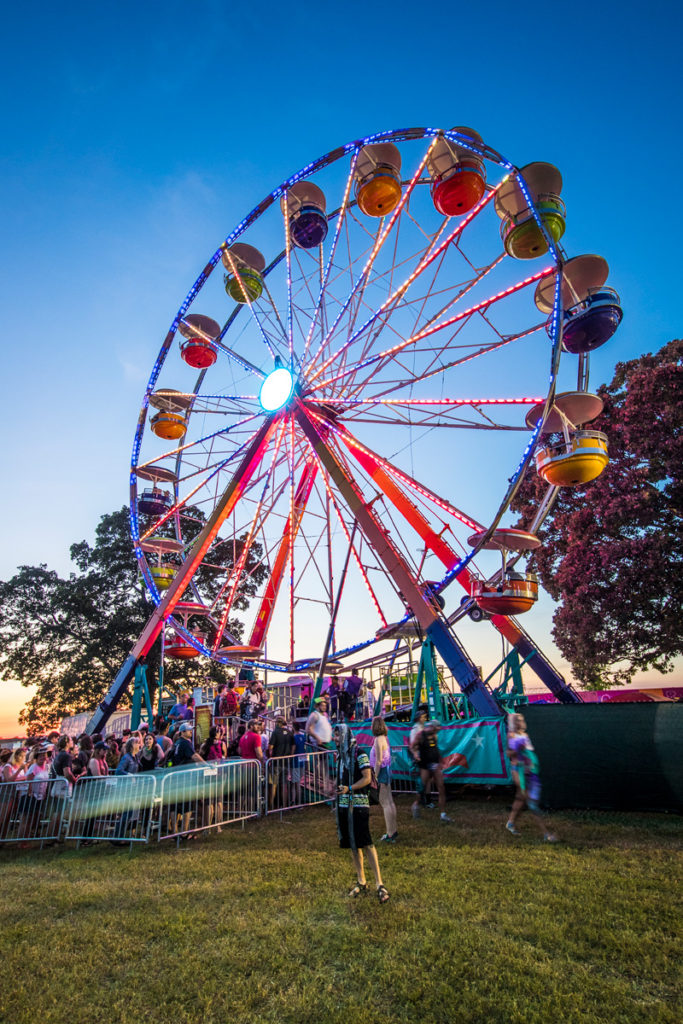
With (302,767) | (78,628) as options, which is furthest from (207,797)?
(78,628)

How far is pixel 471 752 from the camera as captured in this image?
32.4ft

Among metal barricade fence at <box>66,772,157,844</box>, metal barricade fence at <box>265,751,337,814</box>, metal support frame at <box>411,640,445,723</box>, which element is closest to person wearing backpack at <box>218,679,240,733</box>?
metal barricade fence at <box>265,751,337,814</box>

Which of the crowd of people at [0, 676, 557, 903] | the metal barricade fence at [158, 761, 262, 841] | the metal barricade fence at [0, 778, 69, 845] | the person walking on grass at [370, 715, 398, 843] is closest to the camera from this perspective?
the crowd of people at [0, 676, 557, 903]

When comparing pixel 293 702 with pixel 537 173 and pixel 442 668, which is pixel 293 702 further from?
pixel 537 173

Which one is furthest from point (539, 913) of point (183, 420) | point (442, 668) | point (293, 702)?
point (183, 420)

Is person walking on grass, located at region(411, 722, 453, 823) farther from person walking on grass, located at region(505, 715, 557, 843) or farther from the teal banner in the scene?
person walking on grass, located at region(505, 715, 557, 843)

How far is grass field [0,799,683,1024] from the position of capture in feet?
11.1

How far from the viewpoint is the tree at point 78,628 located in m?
27.6

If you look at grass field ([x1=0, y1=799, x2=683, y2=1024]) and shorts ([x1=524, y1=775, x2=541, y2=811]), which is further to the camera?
shorts ([x1=524, y1=775, x2=541, y2=811])

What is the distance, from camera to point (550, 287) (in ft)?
39.9

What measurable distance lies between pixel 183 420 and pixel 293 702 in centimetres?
901

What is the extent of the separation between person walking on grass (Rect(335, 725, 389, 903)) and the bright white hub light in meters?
10.8

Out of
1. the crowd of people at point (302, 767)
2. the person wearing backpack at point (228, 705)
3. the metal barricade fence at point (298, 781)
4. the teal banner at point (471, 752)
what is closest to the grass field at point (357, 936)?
the crowd of people at point (302, 767)

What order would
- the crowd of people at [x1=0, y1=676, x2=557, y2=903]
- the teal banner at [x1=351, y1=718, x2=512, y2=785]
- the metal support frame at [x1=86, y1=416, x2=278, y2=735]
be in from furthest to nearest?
the metal support frame at [x1=86, y1=416, x2=278, y2=735] < the teal banner at [x1=351, y1=718, x2=512, y2=785] < the crowd of people at [x1=0, y1=676, x2=557, y2=903]
